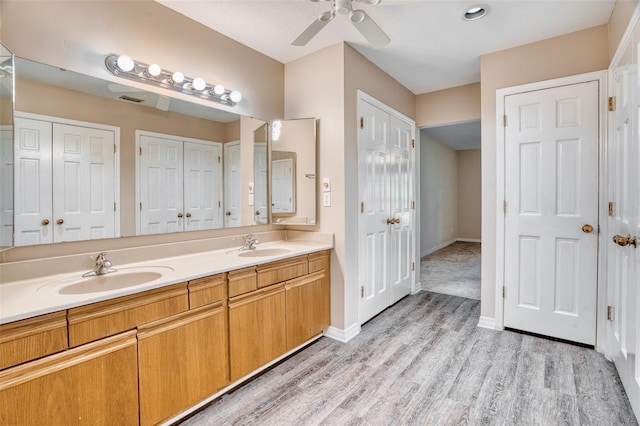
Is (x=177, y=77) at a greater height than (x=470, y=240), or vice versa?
(x=177, y=77)

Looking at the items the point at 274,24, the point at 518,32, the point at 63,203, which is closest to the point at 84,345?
→ the point at 63,203

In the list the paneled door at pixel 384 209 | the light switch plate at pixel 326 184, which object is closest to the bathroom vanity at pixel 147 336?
the light switch plate at pixel 326 184

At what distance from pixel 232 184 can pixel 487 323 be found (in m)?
2.67

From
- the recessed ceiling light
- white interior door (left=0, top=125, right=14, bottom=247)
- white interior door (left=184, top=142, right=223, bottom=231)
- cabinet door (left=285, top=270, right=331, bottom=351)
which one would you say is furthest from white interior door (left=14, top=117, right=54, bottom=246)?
the recessed ceiling light

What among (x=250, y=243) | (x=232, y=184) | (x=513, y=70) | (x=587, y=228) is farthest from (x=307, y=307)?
(x=513, y=70)

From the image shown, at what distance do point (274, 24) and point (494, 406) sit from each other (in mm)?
2994

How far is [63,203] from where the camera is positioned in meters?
1.67

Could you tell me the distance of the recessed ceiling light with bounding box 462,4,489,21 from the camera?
212cm

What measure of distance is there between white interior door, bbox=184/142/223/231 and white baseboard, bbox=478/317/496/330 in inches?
101

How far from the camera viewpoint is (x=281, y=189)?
2850mm

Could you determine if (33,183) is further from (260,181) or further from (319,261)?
(319,261)

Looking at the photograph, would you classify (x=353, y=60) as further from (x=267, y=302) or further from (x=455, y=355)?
(x=455, y=355)

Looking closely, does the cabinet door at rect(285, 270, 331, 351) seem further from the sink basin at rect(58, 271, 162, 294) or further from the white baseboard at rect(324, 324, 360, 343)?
the sink basin at rect(58, 271, 162, 294)

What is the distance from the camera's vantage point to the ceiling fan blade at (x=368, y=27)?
1.68 meters
